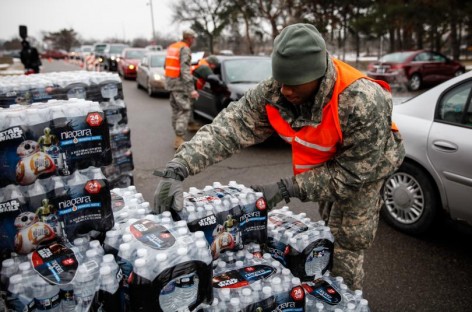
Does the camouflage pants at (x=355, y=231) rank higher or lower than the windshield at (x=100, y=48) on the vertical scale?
lower

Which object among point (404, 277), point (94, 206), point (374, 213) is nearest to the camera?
point (94, 206)

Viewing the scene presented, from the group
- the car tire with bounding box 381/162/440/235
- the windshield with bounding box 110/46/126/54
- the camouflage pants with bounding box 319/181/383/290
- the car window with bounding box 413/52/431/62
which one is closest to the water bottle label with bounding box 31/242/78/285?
the camouflage pants with bounding box 319/181/383/290

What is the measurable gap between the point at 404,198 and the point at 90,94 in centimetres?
338

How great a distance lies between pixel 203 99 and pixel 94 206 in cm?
695

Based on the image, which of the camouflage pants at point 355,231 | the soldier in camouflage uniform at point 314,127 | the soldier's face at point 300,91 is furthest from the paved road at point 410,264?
the soldier's face at point 300,91

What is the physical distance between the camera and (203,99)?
8.73 metres

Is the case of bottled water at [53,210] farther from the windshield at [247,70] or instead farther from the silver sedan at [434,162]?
the windshield at [247,70]

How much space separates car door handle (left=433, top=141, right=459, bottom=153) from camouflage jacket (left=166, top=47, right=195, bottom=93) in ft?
15.2

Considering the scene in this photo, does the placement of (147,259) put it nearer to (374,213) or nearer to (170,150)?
(374,213)

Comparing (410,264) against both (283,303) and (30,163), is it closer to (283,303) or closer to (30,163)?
(283,303)

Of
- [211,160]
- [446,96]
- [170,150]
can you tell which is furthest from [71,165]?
[170,150]

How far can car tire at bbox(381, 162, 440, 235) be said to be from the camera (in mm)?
3707

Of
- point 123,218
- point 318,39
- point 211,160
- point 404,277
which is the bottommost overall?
point 404,277

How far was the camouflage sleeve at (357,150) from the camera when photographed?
211cm
